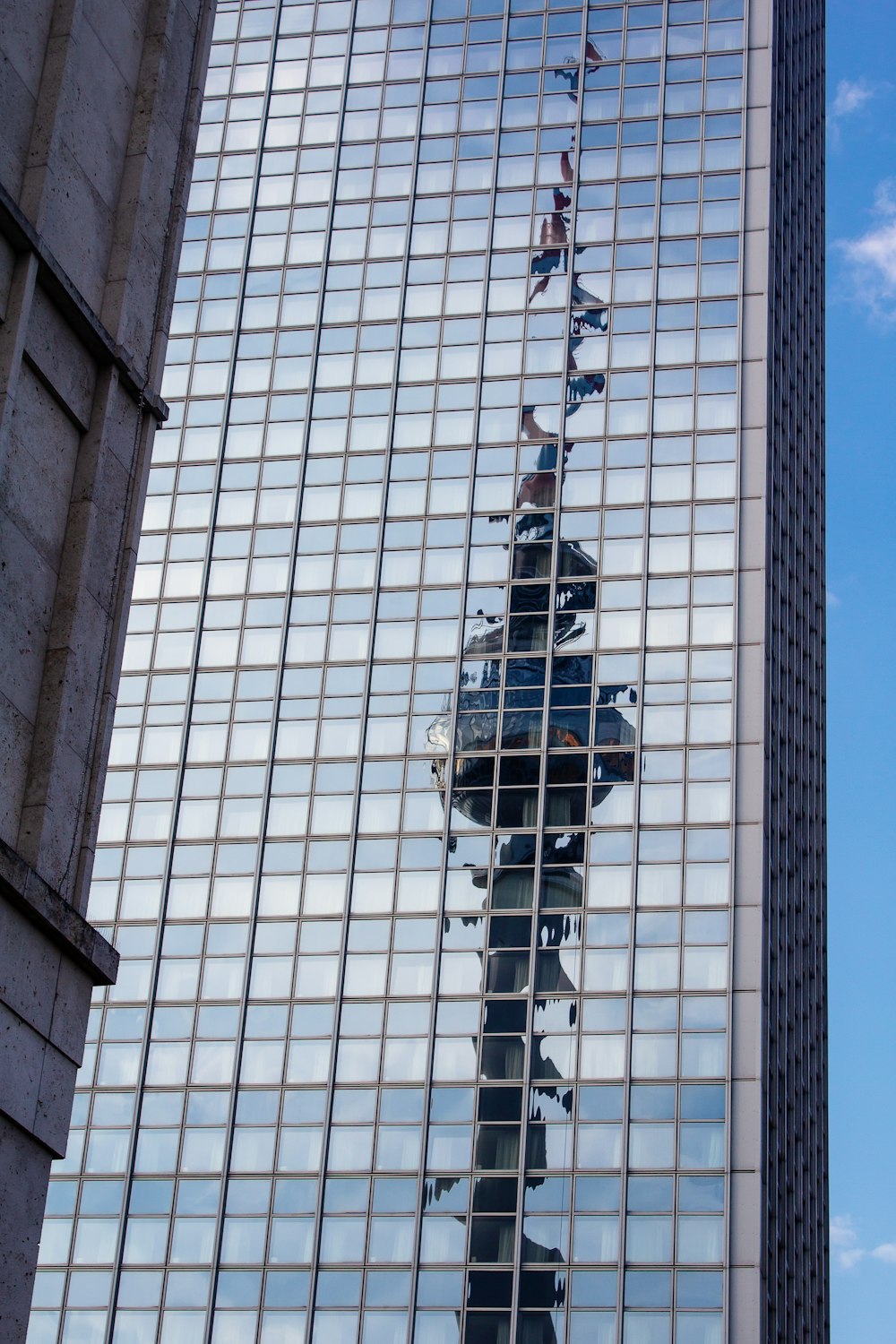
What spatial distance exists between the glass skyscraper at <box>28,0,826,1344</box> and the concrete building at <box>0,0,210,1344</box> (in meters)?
52.1

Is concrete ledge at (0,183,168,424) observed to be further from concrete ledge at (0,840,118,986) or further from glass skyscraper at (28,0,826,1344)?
glass skyscraper at (28,0,826,1344)

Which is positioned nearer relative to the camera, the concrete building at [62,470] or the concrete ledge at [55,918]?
the concrete ledge at [55,918]

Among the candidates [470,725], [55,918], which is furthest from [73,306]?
[470,725]

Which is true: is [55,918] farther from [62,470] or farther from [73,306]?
[73,306]

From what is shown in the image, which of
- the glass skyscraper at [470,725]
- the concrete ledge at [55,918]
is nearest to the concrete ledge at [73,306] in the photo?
the concrete ledge at [55,918]

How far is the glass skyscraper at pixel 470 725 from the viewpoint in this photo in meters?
73.0

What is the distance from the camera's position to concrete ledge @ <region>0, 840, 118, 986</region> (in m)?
19.9

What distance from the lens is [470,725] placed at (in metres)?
81.4

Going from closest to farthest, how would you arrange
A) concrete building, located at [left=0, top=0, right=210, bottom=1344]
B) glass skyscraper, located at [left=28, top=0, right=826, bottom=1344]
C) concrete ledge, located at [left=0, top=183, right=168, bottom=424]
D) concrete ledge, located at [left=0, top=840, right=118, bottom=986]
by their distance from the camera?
concrete ledge, located at [left=0, top=840, right=118, bottom=986] < concrete building, located at [left=0, top=0, right=210, bottom=1344] < concrete ledge, located at [left=0, top=183, right=168, bottom=424] < glass skyscraper, located at [left=28, top=0, right=826, bottom=1344]

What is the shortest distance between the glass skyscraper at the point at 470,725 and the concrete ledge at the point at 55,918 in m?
51.8

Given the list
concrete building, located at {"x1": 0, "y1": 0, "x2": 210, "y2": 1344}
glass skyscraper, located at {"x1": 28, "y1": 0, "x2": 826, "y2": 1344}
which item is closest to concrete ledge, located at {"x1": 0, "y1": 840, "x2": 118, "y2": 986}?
concrete building, located at {"x1": 0, "y1": 0, "x2": 210, "y2": 1344}

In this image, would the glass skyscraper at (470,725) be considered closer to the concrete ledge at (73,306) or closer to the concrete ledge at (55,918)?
the concrete ledge at (55,918)

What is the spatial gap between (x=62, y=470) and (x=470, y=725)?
58.9 meters

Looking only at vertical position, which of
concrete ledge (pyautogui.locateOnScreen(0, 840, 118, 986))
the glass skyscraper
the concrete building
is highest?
the glass skyscraper
